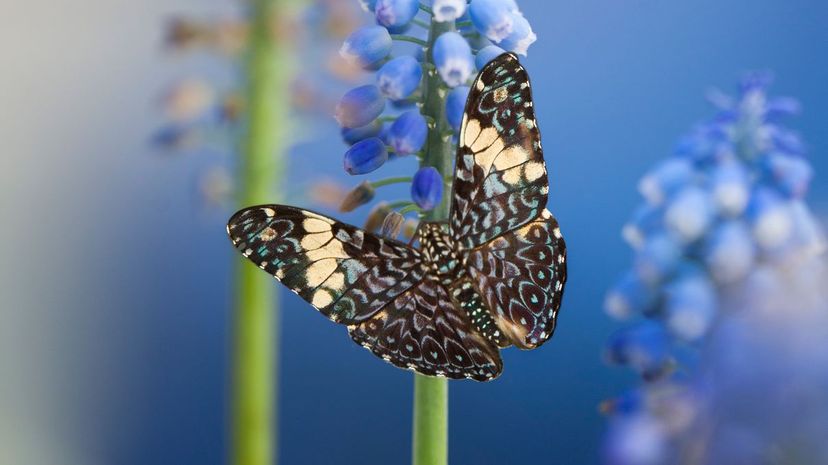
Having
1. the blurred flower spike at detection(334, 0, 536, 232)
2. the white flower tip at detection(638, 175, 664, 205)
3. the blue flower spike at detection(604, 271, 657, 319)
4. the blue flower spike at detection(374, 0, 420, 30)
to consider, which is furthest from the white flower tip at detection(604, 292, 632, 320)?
the blue flower spike at detection(374, 0, 420, 30)

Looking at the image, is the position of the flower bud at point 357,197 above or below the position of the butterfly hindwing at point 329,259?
above

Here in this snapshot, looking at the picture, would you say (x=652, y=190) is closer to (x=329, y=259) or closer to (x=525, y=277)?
(x=525, y=277)

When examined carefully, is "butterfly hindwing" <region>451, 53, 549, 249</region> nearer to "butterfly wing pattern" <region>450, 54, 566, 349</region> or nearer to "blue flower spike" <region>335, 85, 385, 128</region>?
"butterfly wing pattern" <region>450, 54, 566, 349</region>

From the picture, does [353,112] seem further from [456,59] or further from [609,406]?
[609,406]

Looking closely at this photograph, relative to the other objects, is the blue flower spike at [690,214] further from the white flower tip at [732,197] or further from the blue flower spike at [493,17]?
the blue flower spike at [493,17]

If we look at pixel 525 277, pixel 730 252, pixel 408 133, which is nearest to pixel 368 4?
pixel 408 133

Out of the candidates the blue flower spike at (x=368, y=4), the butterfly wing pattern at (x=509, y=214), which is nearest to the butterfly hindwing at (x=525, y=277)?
the butterfly wing pattern at (x=509, y=214)
